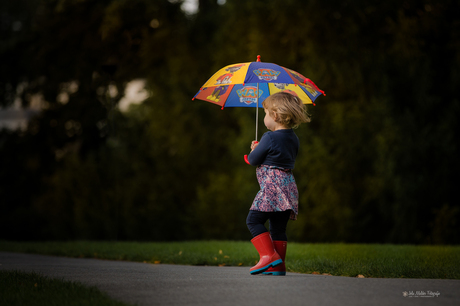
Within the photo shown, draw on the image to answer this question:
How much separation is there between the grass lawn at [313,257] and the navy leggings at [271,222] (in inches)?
36.4

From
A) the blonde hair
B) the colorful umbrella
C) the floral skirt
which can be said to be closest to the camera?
the floral skirt

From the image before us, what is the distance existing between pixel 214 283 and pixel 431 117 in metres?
10.3

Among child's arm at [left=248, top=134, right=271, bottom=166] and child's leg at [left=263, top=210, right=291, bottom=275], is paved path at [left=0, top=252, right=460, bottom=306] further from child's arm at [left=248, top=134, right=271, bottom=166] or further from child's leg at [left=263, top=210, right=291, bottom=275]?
child's arm at [left=248, top=134, right=271, bottom=166]

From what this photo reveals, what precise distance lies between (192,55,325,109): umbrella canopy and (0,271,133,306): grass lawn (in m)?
2.46

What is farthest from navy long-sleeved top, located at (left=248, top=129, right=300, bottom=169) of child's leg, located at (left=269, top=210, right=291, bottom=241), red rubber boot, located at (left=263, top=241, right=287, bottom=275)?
red rubber boot, located at (left=263, top=241, right=287, bottom=275)

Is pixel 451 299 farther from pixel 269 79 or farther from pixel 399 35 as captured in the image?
pixel 399 35

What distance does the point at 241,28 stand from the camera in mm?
16094

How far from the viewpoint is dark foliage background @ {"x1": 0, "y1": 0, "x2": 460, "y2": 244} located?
13.0m

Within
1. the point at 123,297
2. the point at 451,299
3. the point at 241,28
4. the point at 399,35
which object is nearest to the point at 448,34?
the point at 399,35

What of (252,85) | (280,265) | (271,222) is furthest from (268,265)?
(252,85)

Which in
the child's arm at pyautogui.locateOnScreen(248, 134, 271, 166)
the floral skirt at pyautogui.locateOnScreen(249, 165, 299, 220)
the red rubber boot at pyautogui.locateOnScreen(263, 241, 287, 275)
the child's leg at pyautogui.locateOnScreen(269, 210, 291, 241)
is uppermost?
the child's arm at pyautogui.locateOnScreen(248, 134, 271, 166)

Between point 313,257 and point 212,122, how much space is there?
1099 centimetres

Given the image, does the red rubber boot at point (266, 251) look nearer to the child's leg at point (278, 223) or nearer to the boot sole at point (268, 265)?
the boot sole at point (268, 265)

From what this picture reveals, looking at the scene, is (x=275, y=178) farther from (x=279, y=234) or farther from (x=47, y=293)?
(x=47, y=293)
